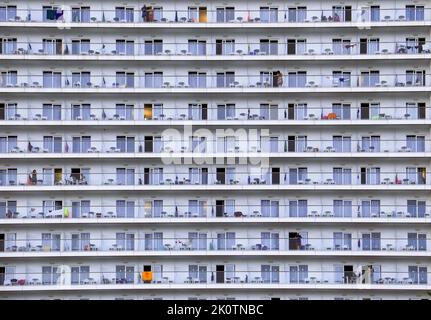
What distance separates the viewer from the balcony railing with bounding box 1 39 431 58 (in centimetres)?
2136

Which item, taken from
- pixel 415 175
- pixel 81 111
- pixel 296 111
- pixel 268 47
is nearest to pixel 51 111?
pixel 81 111

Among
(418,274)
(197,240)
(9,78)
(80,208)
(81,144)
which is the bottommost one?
(418,274)

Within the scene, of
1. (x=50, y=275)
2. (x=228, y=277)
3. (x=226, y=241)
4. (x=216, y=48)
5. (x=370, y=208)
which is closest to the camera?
(x=50, y=275)

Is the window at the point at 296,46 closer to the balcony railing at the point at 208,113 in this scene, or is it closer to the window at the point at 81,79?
the balcony railing at the point at 208,113

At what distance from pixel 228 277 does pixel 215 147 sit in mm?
3487

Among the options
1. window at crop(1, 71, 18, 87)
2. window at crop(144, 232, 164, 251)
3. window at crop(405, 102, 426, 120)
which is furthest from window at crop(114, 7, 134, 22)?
window at crop(405, 102, 426, 120)

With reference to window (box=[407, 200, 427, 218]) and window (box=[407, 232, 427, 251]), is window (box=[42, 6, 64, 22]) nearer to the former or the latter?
window (box=[407, 200, 427, 218])

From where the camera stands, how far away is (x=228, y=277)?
20.9 meters

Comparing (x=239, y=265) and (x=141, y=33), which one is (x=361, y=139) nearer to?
(x=239, y=265)

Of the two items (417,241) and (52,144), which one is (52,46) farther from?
(417,241)

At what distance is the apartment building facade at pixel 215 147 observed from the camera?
68.6 ft

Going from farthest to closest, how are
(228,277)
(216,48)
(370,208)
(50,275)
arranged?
(216,48)
(370,208)
(228,277)
(50,275)

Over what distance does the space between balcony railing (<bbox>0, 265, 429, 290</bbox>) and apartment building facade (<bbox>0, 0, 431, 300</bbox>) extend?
0.04 m
